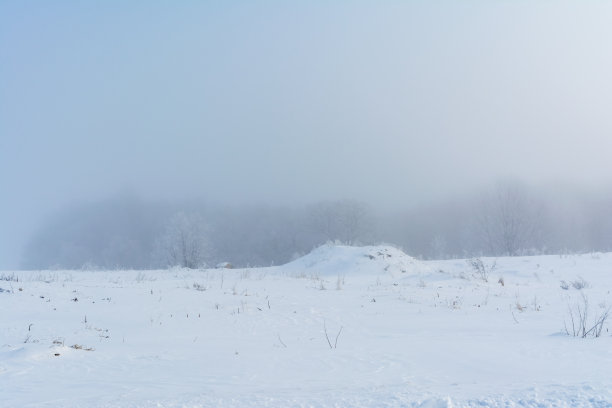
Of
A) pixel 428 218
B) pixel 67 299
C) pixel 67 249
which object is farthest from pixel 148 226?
pixel 67 299

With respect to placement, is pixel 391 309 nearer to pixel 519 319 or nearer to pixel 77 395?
pixel 519 319

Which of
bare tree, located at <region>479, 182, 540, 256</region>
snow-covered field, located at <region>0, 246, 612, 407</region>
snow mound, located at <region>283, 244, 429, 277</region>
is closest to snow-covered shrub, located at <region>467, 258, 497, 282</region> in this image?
snow mound, located at <region>283, 244, 429, 277</region>

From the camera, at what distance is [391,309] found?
25.6 ft

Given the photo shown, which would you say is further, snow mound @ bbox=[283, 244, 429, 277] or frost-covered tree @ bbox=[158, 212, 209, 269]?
frost-covered tree @ bbox=[158, 212, 209, 269]

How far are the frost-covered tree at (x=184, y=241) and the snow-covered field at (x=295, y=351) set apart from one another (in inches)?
1749

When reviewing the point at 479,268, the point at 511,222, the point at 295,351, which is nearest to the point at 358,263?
the point at 479,268

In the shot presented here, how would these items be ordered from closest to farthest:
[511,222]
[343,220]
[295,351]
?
[295,351] < [511,222] < [343,220]

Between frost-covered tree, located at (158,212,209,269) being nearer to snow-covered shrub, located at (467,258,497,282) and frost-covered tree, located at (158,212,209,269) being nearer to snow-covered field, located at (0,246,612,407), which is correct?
snow-covered shrub, located at (467,258,497,282)

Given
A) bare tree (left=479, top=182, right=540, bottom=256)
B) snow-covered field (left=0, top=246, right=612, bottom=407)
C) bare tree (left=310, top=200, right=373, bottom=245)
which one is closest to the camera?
snow-covered field (left=0, top=246, right=612, bottom=407)

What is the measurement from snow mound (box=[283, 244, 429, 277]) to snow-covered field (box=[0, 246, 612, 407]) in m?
13.1

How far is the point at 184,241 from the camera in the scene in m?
53.2

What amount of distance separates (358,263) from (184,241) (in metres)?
34.5

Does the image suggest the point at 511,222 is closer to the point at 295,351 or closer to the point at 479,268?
the point at 479,268

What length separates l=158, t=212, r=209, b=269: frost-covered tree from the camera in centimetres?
5284
